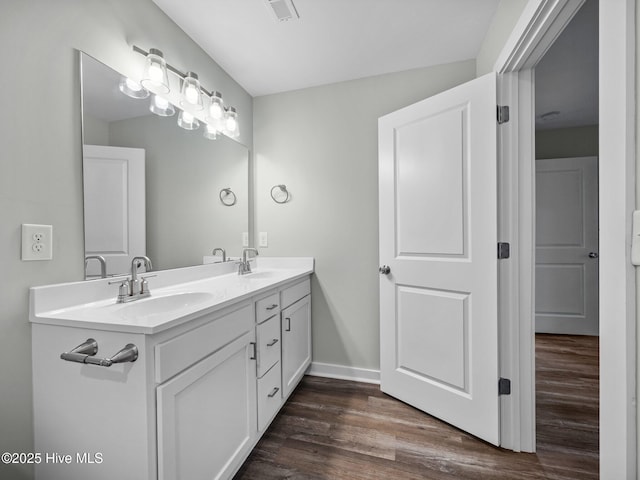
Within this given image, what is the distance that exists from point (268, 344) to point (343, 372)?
963 mm

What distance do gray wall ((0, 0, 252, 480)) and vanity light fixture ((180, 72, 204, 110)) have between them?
39 cm

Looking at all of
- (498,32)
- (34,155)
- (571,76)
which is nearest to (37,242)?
(34,155)

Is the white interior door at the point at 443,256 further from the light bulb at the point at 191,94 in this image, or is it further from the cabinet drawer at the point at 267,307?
the light bulb at the point at 191,94

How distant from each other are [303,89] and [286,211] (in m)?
0.97

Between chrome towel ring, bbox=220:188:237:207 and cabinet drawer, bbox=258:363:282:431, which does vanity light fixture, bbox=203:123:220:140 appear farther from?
cabinet drawer, bbox=258:363:282:431

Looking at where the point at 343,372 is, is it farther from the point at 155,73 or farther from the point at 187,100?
the point at 155,73

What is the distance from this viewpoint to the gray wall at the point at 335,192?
2166mm

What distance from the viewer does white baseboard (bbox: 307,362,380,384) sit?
85.9 inches

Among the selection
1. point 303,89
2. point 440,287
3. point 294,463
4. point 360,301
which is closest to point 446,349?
point 440,287

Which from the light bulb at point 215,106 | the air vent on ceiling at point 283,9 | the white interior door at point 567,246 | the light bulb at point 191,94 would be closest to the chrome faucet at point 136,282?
the light bulb at point 191,94

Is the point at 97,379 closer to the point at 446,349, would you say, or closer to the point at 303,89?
the point at 446,349

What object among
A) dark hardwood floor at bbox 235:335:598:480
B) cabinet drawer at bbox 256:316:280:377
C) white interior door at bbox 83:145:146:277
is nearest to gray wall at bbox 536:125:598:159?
dark hardwood floor at bbox 235:335:598:480

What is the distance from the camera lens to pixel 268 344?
153 cm

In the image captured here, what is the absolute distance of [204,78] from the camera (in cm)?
187
